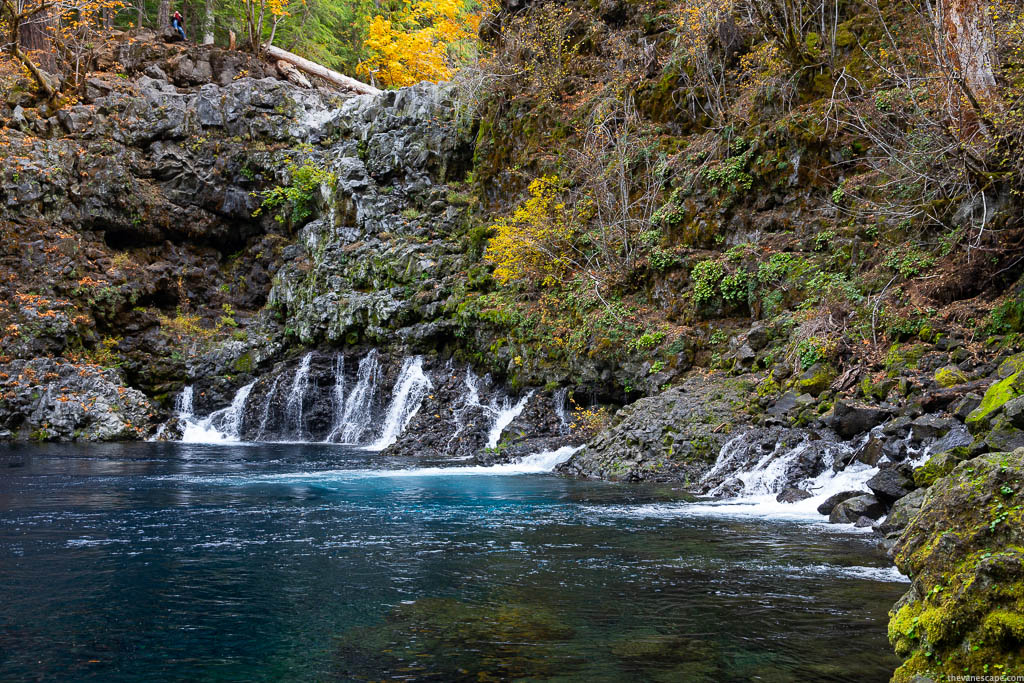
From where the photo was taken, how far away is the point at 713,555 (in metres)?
7.06

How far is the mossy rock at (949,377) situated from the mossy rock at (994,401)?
5.67 ft

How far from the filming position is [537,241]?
1881 cm

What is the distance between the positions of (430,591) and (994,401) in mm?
6838

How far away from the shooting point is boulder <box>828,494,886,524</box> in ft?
27.2

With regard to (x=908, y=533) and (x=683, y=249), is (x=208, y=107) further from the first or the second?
(x=908, y=533)

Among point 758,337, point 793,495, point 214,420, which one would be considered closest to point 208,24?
point 214,420

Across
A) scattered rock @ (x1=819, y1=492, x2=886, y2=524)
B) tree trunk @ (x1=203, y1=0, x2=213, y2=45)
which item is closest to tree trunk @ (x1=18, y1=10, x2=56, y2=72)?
tree trunk @ (x1=203, y1=0, x2=213, y2=45)

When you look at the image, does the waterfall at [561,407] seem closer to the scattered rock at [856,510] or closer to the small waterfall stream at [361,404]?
the small waterfall stream at [361,404]

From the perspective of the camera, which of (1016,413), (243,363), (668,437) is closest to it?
(1016,413)

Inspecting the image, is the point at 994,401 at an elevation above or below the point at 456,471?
above

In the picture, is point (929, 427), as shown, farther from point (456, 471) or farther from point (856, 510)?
point (456, 471)

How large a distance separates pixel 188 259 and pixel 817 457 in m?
24.9

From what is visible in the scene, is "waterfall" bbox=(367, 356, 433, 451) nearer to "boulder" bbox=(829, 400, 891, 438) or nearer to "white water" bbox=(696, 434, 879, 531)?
"white water" bbox=(696, 434, 879, 531)

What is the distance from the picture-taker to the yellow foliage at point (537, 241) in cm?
1878
